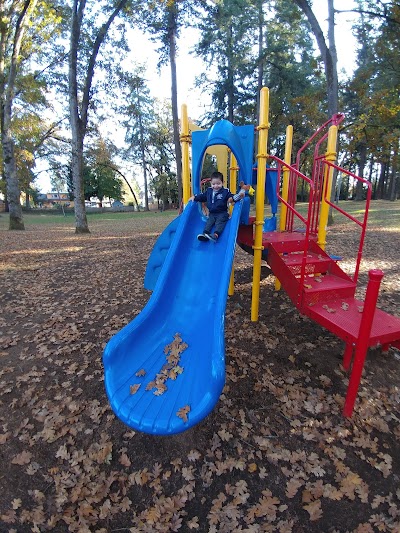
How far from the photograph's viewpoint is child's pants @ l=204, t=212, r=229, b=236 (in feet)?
16.3

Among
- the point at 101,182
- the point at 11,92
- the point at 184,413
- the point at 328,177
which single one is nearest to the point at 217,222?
the point at 328,177

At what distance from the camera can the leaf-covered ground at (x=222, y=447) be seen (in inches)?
97.9

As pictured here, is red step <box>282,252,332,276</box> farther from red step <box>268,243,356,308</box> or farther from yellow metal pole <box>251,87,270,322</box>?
yellow metal pole <box>251,87,270,322</box>

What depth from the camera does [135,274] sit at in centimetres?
774

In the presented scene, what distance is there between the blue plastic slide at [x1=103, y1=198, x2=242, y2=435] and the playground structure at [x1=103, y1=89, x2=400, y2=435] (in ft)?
0.03

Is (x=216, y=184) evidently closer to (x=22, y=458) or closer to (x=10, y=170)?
(x=22, y=458)

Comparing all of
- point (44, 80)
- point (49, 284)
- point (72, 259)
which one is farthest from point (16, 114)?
point (49, 284)

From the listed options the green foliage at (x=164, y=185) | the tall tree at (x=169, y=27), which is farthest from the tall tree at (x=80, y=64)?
the green foliage at (x=164, y=185)

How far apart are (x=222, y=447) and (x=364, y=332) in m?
1.81

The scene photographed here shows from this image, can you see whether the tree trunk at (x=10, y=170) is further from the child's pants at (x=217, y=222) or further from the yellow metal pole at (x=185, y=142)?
the child's pants at (x=217, y=222)

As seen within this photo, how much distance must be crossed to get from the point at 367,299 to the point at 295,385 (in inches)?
64.3

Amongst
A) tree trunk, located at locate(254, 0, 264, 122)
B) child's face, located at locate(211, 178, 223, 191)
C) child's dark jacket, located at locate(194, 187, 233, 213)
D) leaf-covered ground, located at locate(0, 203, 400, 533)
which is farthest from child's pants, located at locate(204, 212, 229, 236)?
tree trunk, located at locate(254, 0, 264, 122)

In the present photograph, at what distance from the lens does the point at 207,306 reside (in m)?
3.87

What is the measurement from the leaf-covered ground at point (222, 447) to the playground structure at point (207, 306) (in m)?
0.41
